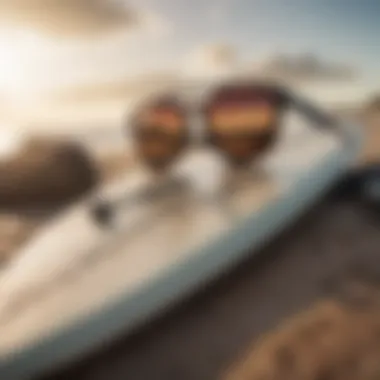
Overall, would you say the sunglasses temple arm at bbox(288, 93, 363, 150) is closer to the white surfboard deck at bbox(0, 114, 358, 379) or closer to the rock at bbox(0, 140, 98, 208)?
the white surfboard deck at bbox(0, 114, 358, 379)

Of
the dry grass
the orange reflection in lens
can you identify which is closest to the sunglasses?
the orange reflection in lens

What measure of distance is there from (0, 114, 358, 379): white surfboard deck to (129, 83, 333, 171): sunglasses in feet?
0.04

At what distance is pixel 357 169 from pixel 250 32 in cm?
10

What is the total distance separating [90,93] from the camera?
0.54 meters

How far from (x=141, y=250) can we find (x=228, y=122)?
9cm

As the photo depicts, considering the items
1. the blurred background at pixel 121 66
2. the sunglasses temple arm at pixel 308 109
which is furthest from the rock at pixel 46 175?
the sunglasses temple arm at pixel 308 109

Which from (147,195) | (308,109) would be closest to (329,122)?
(308,109)

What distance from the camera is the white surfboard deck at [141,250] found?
49 cm

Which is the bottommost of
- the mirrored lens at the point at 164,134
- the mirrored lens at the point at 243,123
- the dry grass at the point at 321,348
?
the dry grass at the point at 321,348

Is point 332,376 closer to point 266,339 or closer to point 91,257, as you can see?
point 266,339

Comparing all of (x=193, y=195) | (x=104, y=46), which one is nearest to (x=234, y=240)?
(x=193, y=195)

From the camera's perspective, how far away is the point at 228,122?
522 millimetres

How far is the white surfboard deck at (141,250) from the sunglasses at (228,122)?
0.01 m

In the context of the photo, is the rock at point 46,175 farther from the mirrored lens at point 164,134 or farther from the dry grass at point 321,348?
the dry grass at point 321,348
